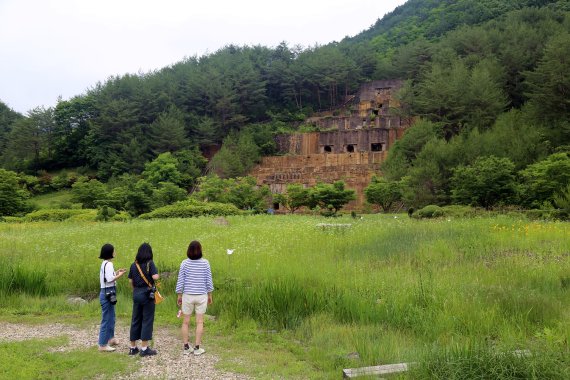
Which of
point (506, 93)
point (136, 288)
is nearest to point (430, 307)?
point (136, 288)

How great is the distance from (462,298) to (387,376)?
2.96m

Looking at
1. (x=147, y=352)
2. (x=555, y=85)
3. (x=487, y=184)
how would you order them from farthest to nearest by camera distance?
(x=555, y=85) → (x=487, y=184) → (x=147, y=352)

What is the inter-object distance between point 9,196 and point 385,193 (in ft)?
83.5

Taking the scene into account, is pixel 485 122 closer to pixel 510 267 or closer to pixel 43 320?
pixel 510 267

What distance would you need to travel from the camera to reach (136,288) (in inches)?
271

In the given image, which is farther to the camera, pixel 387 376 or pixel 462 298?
pixel 462 298

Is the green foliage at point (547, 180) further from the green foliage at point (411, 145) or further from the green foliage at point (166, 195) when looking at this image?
the green foliage at point (166, 195)

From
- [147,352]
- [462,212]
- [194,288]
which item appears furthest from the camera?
[462,212]

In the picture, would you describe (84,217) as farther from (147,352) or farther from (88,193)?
(147,352)

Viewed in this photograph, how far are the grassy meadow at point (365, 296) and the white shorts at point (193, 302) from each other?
2.62 feet

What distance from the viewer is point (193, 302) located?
6883 millimetres

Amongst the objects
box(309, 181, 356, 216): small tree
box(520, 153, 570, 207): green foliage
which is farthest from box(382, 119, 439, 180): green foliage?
box(520, 153, 570, 207): green foliage

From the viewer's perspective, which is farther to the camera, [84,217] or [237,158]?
[237,158]

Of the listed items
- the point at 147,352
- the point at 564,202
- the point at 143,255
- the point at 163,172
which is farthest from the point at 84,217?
the point at 564,202
